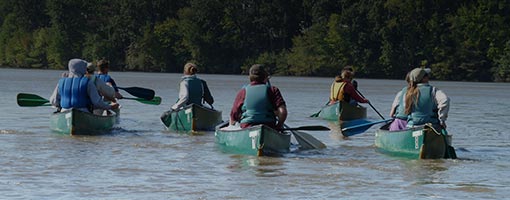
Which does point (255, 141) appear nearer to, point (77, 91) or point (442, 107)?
point (442, 107)

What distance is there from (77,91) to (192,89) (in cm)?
245

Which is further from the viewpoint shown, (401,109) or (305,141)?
(305,141)

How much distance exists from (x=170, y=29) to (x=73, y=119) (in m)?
69.9

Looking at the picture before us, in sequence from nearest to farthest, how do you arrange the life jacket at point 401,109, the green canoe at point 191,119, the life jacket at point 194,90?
the life jacket at point 401,109 < the life jacket at point 194,90 < the green canoe at point 191,119

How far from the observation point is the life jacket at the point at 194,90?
20172mm

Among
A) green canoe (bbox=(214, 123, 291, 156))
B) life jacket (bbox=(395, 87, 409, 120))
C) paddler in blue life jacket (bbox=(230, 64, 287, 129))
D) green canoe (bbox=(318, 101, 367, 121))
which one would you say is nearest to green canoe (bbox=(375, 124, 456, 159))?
life jacket (bbox=(395, 87, 409, 120))

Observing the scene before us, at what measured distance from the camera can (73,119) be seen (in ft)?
61.2

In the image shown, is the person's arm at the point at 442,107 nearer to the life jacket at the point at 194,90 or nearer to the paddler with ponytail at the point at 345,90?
the life jacket at the point at 194,90

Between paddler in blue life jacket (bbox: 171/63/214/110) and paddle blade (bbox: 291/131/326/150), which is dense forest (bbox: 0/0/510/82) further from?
paddle blade (bbox: 291/131/326/150)

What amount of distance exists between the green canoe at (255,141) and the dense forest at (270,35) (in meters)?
56.0

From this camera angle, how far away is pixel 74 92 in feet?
60.8

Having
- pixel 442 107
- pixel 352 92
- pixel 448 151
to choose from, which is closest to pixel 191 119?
pixel 352 92

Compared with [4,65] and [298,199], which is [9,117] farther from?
[4,65]

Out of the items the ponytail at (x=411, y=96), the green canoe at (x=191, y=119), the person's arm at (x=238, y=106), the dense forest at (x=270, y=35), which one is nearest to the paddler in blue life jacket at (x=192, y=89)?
the green canoe at (x=191, y=119)
